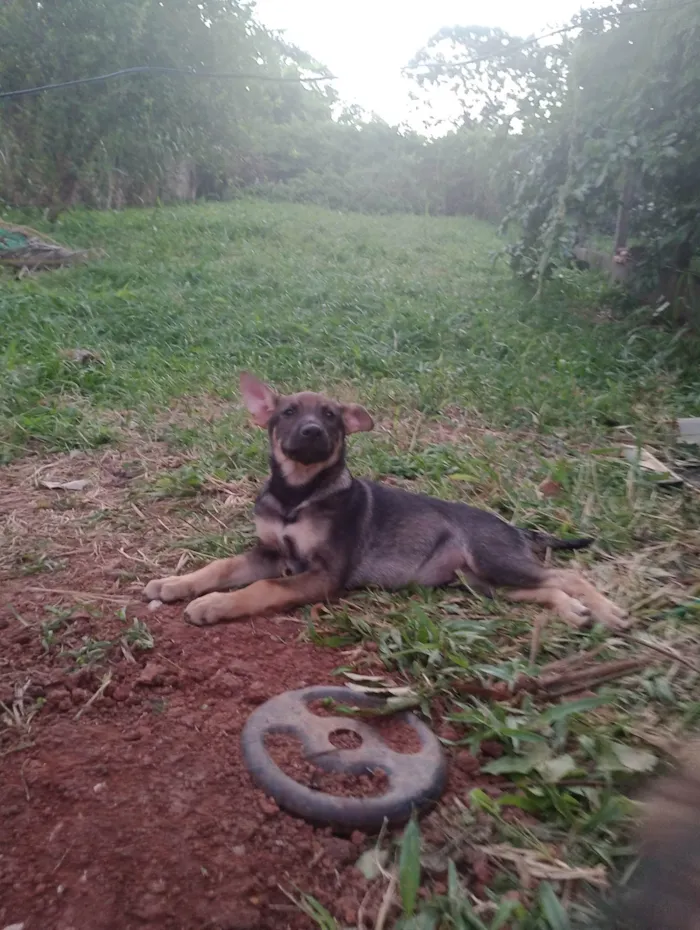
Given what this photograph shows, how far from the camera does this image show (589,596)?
347 centimetres

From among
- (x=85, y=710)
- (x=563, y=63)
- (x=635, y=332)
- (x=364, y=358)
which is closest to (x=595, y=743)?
(x=85, y=710)

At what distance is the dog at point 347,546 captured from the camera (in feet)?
11.3

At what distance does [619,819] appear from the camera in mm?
2113

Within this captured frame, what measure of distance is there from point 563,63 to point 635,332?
9.45ft

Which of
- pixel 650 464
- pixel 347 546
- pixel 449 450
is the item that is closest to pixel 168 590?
pixel 347 546

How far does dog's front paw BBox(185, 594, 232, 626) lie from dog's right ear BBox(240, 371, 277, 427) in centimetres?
115

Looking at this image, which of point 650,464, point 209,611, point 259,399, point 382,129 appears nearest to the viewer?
point 209,611

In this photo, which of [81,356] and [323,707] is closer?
[323,707]

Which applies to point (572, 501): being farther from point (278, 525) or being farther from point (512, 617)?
point (278, 525)

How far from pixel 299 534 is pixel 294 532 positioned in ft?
0.09

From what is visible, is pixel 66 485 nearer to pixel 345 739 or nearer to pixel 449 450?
pixel 449 450

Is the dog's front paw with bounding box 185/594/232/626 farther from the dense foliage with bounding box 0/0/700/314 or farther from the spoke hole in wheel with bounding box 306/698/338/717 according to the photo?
the dense foliage with bounding box 0/0/700/314

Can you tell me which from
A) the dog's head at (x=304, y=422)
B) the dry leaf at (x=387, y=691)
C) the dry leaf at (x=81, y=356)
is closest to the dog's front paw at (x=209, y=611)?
the dry leaf at (x=387, y=691)

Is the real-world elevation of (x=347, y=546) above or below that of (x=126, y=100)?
below
